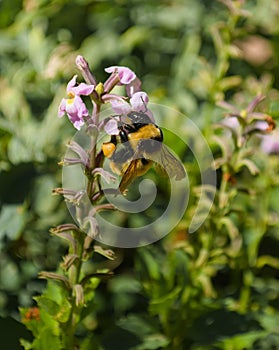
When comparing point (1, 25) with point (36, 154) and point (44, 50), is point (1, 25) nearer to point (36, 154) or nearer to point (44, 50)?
point (44, 50)

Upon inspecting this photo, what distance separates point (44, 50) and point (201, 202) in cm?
82

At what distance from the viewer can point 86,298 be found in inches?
54.7

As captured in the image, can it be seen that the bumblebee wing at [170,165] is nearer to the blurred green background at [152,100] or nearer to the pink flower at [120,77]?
the pink flower at [120,77]

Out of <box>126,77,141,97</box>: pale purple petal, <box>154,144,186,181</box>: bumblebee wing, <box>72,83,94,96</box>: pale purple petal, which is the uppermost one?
<box>72,83,94,96</box>: pale purple petal

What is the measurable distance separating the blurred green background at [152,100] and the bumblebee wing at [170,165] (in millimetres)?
412

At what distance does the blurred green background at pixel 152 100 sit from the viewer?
162 cm

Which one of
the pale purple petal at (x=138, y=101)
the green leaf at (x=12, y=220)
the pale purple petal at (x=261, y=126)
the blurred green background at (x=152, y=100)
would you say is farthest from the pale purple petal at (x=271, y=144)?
the pale purple petal at (x=138, y=101)

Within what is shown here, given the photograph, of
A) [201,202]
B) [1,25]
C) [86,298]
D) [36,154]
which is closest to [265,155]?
[201,202]

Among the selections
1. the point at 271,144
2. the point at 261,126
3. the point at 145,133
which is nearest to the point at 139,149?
the point at 145,133

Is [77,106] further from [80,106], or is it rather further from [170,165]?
[170,165]

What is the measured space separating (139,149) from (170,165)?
0.18 ft

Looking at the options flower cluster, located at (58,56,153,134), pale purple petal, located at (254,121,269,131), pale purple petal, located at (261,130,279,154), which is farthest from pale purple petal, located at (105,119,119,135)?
pale purple petal, located at (261,130,279,154)

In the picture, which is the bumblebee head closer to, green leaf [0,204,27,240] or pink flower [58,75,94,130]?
pink flower [58,75,94,130]

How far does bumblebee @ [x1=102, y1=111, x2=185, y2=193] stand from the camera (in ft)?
3.95
